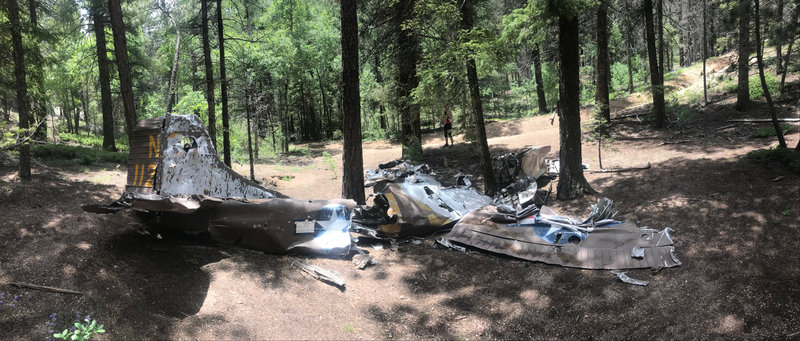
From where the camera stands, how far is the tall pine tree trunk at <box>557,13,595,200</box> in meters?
9.75

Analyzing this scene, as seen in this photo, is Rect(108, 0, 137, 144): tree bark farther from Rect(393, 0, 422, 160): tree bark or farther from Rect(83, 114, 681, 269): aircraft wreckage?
Rect(393, 0, 422, 160): tree bark

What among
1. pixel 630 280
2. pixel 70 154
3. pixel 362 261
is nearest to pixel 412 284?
pixel 362 261

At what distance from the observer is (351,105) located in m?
9.55

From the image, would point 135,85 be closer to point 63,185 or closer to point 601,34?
point 63,185

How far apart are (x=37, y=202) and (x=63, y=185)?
2.49 meters

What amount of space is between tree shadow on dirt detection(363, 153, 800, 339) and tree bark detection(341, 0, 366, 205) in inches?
97.8

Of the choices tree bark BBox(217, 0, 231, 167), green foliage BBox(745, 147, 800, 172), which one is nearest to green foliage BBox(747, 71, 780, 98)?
green foliage BBox(745, 147, 800, 172)

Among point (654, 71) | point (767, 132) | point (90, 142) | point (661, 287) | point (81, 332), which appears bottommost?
point (661, 287)

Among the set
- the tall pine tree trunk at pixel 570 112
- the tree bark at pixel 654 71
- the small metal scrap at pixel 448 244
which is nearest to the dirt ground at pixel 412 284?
the small metal scrap at pixel 448 244

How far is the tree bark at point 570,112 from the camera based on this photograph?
975cm

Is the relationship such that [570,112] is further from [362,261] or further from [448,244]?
[362,261]

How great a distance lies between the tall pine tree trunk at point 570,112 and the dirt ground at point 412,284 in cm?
156

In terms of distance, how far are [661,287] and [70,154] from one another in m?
18.0

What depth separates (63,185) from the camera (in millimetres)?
9484
